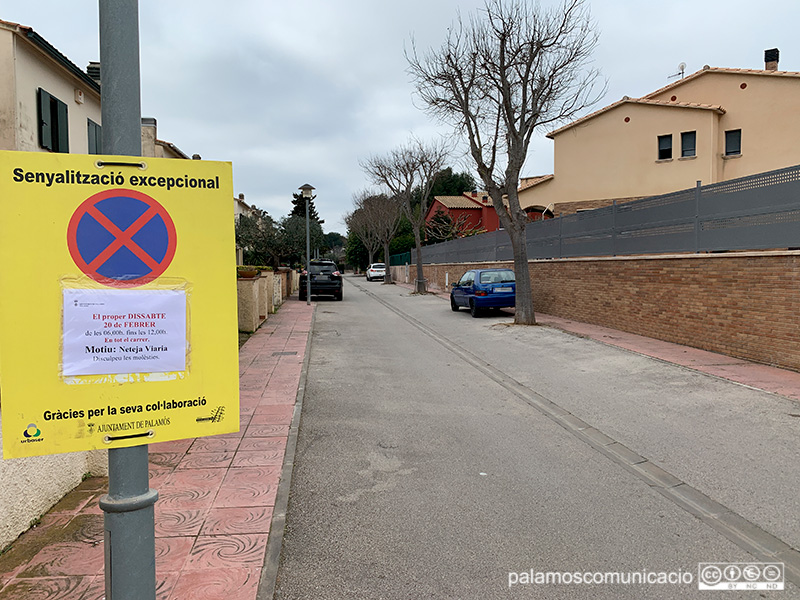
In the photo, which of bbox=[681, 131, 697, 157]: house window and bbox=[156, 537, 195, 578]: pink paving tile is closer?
bbox=[156, 537, 195, 578]: pink paving tile

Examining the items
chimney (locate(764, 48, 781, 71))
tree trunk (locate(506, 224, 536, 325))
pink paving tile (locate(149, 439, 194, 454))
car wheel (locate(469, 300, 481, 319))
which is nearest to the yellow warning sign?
pink paving tile (locate(149, 439, 194, 454))

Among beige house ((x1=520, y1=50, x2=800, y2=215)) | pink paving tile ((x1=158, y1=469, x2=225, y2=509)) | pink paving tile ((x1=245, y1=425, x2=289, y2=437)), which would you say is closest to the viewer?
pink paving tile ((x1=158, y1=469, x2=225, y2=509))

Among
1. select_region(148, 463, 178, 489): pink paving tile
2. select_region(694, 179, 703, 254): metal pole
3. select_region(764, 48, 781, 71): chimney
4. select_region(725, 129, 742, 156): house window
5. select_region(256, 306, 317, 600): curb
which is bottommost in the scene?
select_region(256, 306, 317, 600): curb

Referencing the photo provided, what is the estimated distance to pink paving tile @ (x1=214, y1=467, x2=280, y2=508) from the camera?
4.50 meters

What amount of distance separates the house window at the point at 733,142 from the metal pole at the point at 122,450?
2868cm

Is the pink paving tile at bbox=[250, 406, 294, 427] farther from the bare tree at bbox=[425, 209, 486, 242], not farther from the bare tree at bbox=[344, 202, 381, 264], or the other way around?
the bare tree at bbox=[344, 202, 381, 264]

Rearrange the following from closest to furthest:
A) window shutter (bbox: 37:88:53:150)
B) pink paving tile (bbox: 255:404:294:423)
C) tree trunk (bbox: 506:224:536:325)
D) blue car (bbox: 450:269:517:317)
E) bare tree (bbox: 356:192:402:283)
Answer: pink paving tile (bbox: 255:404:294:423) → window shutter (bbox: 37:88:53:150) → tree trunk (bbox: 506:224:536:325) → blue car (bbox: 450:269:517:317) → bare tree (bbox: 356:192:402:283)

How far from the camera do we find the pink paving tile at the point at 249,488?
4.50m

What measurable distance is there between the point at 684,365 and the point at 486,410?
4747mm

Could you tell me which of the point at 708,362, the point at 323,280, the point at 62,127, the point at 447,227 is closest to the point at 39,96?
the point at 62,127

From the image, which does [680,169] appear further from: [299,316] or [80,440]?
[80,440]

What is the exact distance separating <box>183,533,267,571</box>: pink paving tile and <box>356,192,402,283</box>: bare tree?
4526 centimetres

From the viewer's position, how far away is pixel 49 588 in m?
3.28

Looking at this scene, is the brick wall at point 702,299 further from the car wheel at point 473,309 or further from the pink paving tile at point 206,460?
the pink paving tile at point 206,460
